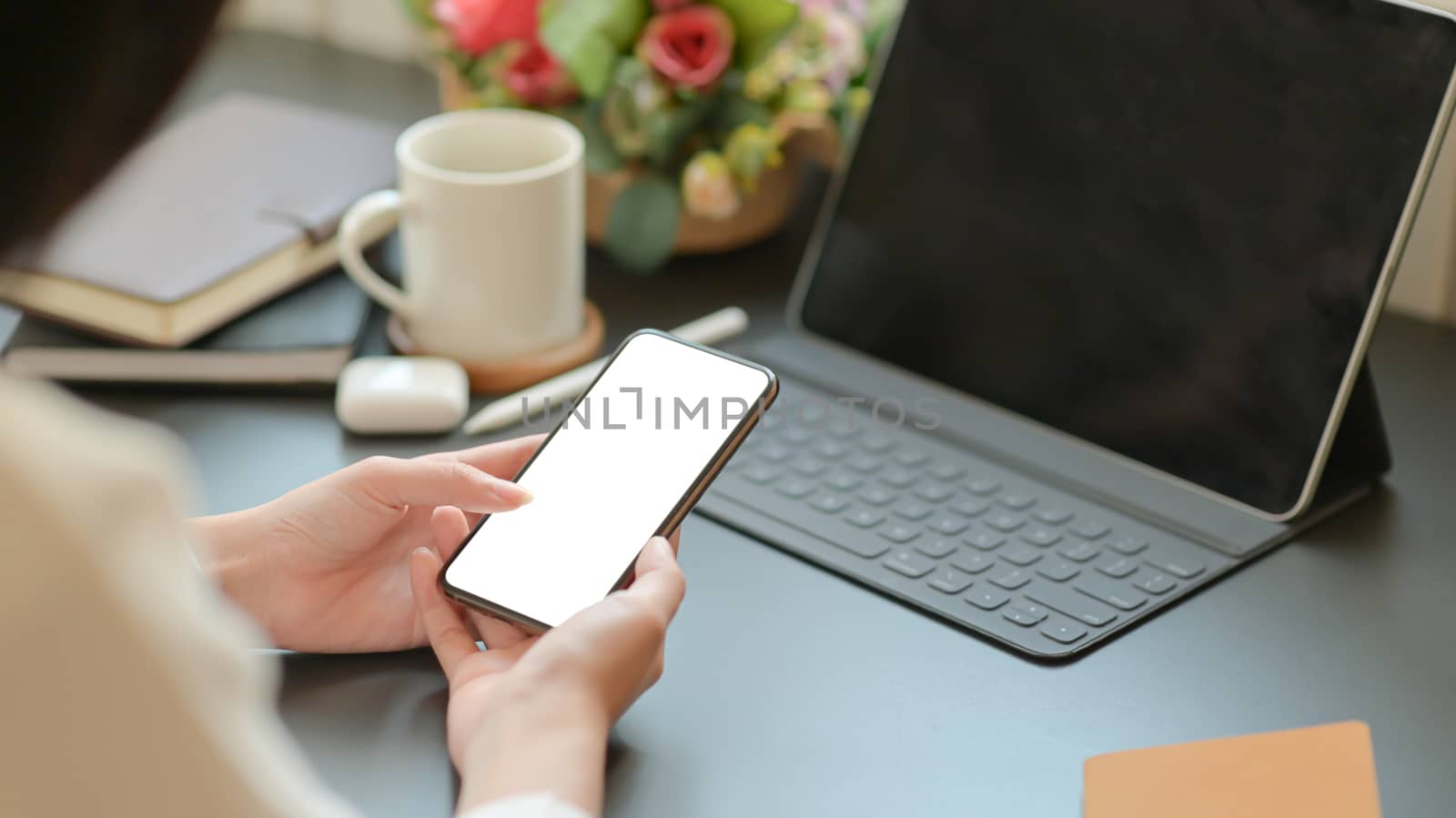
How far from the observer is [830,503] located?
75 centimetres

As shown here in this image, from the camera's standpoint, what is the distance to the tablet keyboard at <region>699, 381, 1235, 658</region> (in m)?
0.68

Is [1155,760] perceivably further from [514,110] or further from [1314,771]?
[514,110]

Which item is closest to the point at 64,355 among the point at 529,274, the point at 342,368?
the point at 342,368

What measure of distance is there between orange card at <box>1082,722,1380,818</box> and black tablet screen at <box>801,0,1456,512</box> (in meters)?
0.24

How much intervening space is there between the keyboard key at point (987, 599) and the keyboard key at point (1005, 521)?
0.18 ft

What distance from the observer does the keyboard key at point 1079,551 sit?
711mm

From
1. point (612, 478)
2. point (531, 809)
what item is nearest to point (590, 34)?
point (612, 478)

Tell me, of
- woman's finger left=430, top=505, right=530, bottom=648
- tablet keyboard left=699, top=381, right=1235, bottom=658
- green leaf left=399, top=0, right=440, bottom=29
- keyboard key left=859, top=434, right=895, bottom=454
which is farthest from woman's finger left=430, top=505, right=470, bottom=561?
green leaf left=399, top=0, right=440, bottom=29

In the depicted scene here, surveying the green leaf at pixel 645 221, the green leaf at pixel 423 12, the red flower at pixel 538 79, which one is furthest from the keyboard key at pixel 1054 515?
the green leaf at pixel 423 12

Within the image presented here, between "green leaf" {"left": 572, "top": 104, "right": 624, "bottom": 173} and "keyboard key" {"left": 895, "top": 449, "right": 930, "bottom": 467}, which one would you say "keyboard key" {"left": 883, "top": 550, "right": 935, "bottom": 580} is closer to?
"keyboard key" {"left": 895, "top": 449, "right": 930, "bottom": 467}

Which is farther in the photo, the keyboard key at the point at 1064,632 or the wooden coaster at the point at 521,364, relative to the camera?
the wooden coaster at the point at 521,364

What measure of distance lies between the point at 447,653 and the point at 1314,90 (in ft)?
1.66

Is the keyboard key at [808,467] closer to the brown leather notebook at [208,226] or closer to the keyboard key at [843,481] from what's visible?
the keyboard key at [843,481]

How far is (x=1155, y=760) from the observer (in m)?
0.54
